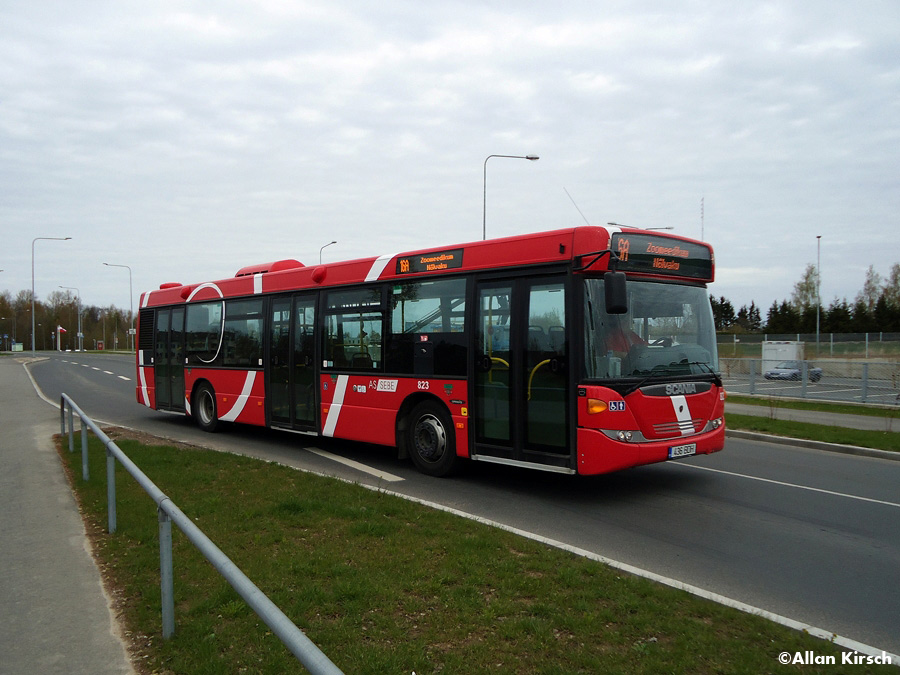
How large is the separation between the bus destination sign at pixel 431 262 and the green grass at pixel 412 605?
3591mm

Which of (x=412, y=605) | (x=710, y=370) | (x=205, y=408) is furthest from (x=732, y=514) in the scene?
(x=205, y=408)

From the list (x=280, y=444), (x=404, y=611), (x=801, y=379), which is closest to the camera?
(x=404, y=611)

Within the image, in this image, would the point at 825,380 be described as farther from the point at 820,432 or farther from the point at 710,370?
the point at 710,370

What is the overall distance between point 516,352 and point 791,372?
64.9 feet

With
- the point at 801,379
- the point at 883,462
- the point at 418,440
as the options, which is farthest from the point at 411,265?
the point at 801,379

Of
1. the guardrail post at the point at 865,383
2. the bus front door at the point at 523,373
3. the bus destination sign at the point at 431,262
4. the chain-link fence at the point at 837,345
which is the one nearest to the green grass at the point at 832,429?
the guardrail post at the point at 865,383

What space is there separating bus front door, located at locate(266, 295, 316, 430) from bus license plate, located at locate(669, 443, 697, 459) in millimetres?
5948

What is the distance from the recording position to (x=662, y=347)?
7.92 metres

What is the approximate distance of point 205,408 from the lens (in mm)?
14297

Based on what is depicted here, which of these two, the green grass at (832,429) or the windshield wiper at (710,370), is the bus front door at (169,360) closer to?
the windshield wiper at (710,370)

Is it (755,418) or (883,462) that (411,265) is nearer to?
(883,462)

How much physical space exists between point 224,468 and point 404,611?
18.2 feet

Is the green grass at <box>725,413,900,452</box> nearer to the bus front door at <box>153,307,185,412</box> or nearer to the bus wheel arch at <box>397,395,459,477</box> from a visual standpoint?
the bus wheel arch at <box>397,395,459,477</box>

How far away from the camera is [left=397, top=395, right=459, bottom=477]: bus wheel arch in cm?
907
